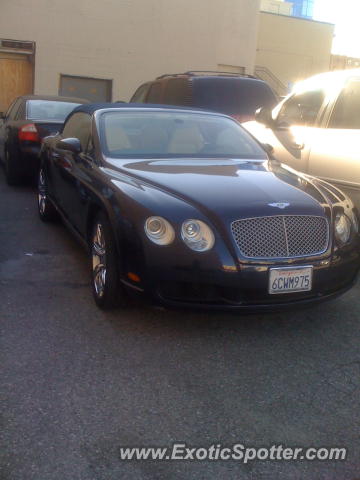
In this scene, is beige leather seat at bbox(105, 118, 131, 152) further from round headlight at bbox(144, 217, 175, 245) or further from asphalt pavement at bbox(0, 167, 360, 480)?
round headlight at bbox(144, 217, 175, 245)

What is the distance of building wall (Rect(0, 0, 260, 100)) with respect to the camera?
17031 millimetres

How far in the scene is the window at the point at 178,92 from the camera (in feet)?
31.8

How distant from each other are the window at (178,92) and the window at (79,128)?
3.27 meters

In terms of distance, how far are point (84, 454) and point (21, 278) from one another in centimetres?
272

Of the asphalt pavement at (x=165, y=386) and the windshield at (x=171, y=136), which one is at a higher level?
the windshield at (x=171, y=136)

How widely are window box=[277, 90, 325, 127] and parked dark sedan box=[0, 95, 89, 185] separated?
3377 mm

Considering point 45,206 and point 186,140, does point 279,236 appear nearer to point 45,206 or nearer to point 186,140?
point 186,140

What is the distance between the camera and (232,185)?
4.32 meters

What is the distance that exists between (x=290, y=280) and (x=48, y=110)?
6.61 meters

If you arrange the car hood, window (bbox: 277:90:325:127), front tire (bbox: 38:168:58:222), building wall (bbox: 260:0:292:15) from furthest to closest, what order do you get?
building wall (bbox: 260:0:292:15), front tire (bbox: 38:168:58:222), window (bbox: 277:90:325:127), the car hood

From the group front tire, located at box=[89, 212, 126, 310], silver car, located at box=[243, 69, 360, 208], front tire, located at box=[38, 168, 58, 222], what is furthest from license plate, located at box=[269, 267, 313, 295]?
front tire, located at box=[38, 168, 58, 222]

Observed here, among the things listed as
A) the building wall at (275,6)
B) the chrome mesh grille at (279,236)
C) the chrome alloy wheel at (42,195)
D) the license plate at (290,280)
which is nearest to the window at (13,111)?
the chrome alloy wheel at (42,195)

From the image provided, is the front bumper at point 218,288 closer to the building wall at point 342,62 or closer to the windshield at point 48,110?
the windshield at point 48,110

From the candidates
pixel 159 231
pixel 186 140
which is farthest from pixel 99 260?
pixel 186 140
